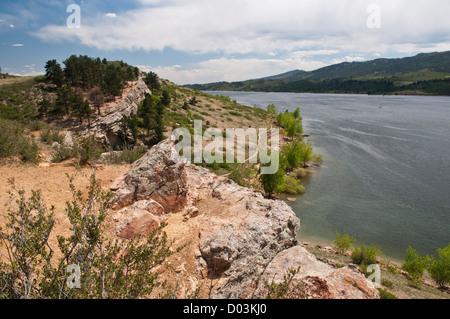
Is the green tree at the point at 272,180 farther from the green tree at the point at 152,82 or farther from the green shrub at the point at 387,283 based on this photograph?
the green tree at the point at 152,82

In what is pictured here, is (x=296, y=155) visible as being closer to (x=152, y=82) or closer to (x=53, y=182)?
(x=53, y=182)

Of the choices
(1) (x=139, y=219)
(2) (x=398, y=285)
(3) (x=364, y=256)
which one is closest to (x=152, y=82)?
(1) (x=139, y=219)

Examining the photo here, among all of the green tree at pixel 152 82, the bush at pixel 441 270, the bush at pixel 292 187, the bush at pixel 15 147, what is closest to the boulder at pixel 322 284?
the bush at pixel 441 270

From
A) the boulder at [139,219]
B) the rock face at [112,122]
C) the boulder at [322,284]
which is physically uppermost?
the rock face at [112,122]

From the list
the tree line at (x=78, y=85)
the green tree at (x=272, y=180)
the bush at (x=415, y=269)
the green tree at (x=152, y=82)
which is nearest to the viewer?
the bush at (x=415, y=269)

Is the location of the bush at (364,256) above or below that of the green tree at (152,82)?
below

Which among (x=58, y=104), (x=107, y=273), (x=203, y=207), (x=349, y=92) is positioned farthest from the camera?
(x=349, y=92)

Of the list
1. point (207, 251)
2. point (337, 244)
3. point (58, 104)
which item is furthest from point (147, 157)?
point (58, 104)

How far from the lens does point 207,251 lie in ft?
28.7

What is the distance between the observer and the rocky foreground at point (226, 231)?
6562mm

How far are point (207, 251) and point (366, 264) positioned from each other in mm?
14059

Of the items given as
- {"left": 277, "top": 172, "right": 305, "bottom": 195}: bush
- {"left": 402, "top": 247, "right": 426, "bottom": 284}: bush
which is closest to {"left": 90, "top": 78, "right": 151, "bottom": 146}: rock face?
{"left": 277, "top": 172, "right": 305, "bottom": 195}: bush
